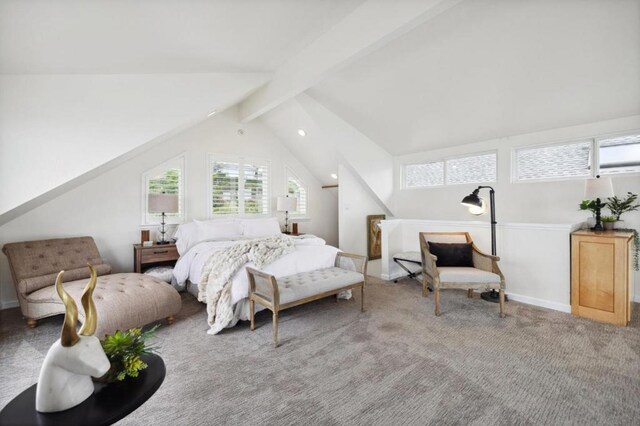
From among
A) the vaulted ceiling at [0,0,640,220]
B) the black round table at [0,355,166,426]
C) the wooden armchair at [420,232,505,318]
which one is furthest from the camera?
the wooden armchair at [420,232,505,318]

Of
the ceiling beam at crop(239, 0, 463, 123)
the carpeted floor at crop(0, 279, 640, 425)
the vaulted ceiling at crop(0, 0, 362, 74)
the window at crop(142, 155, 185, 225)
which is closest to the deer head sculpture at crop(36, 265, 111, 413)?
the carpeted floor at crop(0, 279, 640, 425)

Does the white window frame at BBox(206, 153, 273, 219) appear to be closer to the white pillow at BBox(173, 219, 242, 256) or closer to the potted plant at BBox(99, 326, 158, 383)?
the white pillow at BBox(173, 219, 242, 256)

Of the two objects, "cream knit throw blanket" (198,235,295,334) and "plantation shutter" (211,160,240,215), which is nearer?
"cream knit throw blanket" (198,235,295,334)

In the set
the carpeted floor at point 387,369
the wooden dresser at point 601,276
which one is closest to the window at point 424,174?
the wooden dresser at point 601,276

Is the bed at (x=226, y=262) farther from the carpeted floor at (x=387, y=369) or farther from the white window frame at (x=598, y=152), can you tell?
the white window frame at (x=598, y=152)

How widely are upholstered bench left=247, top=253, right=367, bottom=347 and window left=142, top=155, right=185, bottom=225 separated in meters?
2.61

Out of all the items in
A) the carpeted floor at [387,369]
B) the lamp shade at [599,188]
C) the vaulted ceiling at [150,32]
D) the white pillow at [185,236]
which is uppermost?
the vaulted ceiling at [150,32]

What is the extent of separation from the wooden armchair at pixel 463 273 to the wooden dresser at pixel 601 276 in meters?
0.79

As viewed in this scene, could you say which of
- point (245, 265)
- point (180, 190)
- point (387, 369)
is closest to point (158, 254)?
point (180, 190)

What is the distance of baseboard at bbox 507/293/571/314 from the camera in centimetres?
331

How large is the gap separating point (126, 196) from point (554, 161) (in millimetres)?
6227

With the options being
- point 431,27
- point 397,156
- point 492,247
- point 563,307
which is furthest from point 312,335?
point 397,156

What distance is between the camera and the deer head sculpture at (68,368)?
3.72 ft

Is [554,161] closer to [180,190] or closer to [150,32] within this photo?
[150,32]
